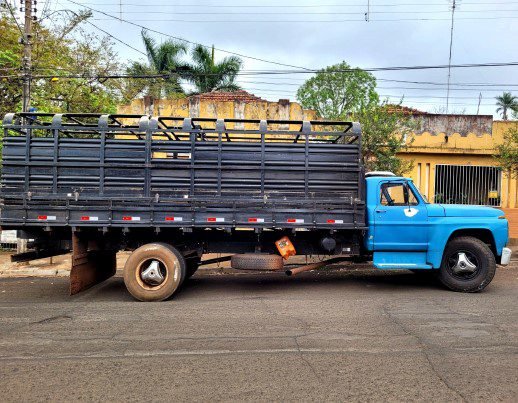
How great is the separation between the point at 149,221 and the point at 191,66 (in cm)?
2165

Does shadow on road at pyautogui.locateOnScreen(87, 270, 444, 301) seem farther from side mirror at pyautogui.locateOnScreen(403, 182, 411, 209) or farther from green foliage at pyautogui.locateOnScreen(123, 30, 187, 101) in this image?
green foliage at pyautogui.locateOnScreen(123, 30, 187, 101)

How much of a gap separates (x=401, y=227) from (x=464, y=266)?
1.29 meters

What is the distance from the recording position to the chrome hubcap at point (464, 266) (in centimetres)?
849

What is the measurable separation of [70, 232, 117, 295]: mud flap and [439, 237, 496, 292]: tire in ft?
20.5

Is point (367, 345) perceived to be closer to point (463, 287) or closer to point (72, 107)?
point (463, 287)

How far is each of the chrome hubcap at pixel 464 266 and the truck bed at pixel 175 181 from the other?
1.86m

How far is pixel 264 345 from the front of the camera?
5.42 metres

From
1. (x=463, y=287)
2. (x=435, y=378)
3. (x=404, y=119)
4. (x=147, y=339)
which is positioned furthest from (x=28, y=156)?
(x=404, y=119)

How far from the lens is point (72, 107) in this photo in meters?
19.4

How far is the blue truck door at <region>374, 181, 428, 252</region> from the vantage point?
8.57 m

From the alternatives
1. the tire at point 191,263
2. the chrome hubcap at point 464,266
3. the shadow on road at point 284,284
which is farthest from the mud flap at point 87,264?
the chrome hubcap at point 464,266

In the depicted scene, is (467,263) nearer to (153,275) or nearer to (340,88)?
(153,275)

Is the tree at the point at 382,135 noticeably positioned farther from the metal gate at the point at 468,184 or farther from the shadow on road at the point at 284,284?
the shadow on road at the point at 284,284

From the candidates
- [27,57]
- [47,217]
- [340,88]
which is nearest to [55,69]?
[27,57]
